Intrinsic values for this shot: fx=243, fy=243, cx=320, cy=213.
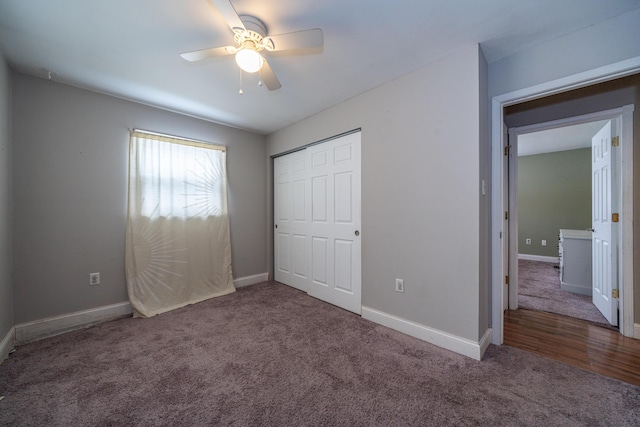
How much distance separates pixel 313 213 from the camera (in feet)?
11.0

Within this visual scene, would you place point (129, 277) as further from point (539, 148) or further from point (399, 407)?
point (539, 148)

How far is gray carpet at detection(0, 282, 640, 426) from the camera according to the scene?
1.37 metres

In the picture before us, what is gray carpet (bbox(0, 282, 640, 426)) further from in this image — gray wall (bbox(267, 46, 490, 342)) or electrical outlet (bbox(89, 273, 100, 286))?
electrical outlet (bbox(89, 273, 100, 286))

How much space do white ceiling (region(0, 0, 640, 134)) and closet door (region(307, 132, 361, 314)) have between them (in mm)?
778

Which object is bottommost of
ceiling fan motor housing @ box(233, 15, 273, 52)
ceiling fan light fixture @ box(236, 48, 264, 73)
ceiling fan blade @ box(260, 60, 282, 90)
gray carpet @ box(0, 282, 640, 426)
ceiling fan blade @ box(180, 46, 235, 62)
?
gray carpet @ box(0, 282, 640, 426)

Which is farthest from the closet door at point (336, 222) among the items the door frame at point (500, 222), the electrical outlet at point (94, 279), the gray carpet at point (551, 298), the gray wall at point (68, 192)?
the electrical outlet at point (94, 279)

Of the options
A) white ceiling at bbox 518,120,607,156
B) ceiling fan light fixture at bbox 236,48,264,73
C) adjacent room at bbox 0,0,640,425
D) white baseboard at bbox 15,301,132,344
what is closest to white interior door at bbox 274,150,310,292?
adjacent room at bbox 0,0,640,425

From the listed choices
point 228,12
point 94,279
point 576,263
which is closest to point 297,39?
point 228,12

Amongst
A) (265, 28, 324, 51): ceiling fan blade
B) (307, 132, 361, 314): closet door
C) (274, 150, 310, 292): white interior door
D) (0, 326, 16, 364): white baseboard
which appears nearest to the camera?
(265, 28, 324, 51): ceiling fan blade

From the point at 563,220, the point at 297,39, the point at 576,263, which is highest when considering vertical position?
the point at 297,39

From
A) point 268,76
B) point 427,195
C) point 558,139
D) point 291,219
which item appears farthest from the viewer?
point 558,139

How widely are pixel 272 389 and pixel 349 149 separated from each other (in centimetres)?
237

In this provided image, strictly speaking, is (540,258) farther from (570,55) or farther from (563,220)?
(570,55)

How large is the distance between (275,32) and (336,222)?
1.98 meters
